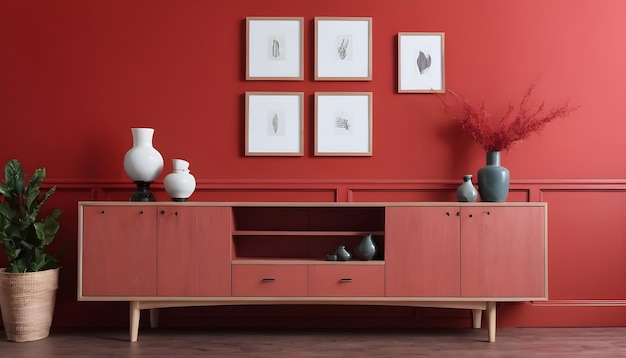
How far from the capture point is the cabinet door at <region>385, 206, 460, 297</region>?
312 centimetres

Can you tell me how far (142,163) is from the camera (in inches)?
129

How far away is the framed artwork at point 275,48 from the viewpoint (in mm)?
3572

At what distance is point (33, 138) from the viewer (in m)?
3.59

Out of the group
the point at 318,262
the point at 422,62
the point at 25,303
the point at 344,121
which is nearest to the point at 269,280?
the point at 318,262

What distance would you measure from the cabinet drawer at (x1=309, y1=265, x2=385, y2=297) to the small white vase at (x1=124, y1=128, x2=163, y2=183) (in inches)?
44.1

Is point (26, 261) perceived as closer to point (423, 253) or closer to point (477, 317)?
point (423, 253)

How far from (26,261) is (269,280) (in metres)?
1.45

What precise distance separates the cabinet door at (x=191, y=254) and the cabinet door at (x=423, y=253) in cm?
94

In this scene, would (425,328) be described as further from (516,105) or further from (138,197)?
(138,197)

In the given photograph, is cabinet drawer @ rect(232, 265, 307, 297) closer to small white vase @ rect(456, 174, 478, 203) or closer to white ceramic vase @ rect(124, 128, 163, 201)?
white ceramic vase @ rect(124, 128, 163, 201)

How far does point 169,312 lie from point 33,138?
1.43 m

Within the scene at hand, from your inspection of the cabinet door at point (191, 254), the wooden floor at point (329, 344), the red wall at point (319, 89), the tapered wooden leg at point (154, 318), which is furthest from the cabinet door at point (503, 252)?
the tapered wooden leg at point (154, 318)

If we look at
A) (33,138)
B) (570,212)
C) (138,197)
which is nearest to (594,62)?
(570,212)

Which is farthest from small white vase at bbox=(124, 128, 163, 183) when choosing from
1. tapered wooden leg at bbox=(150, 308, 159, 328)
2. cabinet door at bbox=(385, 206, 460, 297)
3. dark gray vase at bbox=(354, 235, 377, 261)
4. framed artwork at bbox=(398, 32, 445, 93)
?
framed artwork at bbox=(398, 32, 445, 93)
